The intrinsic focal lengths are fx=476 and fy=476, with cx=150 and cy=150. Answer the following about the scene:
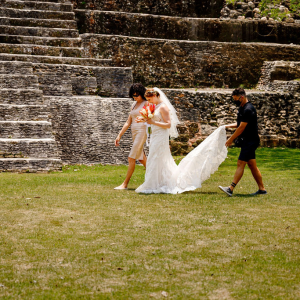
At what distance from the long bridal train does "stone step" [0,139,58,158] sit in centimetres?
309

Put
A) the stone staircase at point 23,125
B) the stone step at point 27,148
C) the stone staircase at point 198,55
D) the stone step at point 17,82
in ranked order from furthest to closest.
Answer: the stone staircase at point 198,55, the stone step at point 17,82, the stone step at point 27,148, the stone staircase at point 23,125

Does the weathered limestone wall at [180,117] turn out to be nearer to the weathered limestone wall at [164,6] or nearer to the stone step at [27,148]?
the stone step at [27,148]

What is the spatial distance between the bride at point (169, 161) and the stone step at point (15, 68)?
559 cm

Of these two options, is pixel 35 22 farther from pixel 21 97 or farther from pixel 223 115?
pixel 223 115

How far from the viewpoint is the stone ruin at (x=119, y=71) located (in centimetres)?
1120

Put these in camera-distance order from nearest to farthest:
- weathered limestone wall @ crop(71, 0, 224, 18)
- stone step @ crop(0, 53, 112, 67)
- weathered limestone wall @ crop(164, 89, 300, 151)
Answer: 1. stone step @ crop(0, 53, 112, 67)
2. weathered limestone wall @ crop(164, 89, 300, 151)
3. weathered limestone wall @ crop(71, 0, 224, 18)

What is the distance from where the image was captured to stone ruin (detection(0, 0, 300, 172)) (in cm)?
1120

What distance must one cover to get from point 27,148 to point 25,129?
65 centimetres

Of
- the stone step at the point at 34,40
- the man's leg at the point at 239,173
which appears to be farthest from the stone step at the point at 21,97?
the man's leg at the point at 239,173

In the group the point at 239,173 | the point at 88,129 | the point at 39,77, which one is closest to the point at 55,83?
the point at 39,77

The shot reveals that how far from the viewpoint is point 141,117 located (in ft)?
25.3

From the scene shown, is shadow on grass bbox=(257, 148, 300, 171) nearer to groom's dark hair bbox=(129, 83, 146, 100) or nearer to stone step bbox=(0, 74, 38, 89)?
groom's dark hair bbox=(129, 83, 146, 100)

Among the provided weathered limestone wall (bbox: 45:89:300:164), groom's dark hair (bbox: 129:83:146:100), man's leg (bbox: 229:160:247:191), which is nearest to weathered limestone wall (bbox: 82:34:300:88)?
weathered limestone wall (bbox: 45:89:300:164)

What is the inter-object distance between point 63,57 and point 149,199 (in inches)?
304
